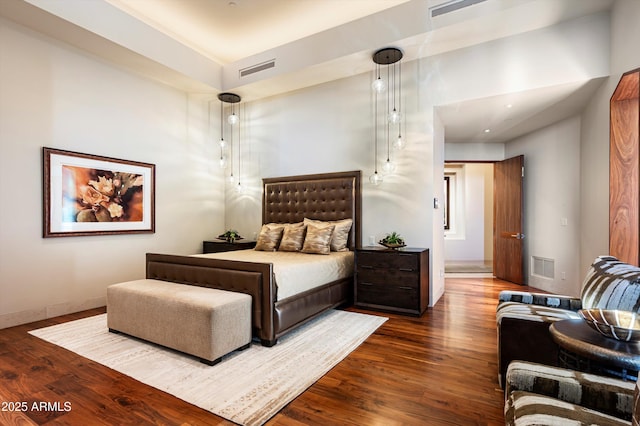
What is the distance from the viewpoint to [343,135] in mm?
4914

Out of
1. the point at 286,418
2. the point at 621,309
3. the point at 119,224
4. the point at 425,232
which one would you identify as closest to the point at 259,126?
the point at 119,224

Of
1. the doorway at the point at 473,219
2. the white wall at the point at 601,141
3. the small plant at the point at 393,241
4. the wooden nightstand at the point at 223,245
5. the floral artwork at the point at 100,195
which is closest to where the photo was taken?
the white wall at the point at 601,141

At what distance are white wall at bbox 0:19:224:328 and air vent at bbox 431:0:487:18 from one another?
4184mm

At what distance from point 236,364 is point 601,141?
4698 mm

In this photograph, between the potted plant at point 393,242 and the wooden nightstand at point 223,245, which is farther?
the wooden nightstand at point 223,245

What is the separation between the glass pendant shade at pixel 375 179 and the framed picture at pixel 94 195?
3449 millimetres

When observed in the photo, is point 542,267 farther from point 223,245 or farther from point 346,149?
point 223,245

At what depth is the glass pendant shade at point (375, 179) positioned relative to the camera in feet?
14.8

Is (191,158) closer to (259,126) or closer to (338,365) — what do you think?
(259,126)

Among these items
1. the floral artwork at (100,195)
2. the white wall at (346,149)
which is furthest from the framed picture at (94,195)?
the white wall at (346,149)

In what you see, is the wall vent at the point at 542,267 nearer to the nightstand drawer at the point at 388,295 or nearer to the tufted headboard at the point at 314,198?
the nightstand drawer at the point at 388,295

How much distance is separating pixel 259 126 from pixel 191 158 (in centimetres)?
136

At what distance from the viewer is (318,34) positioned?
4.34m

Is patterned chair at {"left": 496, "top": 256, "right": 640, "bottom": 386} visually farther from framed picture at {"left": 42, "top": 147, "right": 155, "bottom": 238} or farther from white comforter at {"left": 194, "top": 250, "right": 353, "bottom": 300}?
framed picture at {"left": 42, "top": 147, "right": 155, "bottom": 238}
